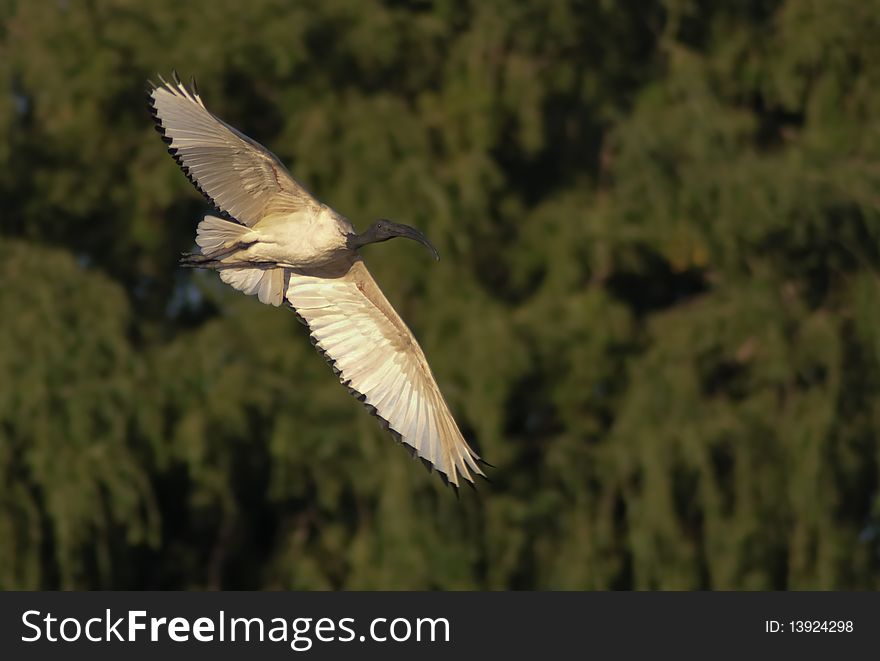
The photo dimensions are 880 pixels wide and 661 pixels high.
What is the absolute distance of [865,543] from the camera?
11492 millimetres

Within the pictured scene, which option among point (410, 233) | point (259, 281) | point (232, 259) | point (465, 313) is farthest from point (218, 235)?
point (465, 313)

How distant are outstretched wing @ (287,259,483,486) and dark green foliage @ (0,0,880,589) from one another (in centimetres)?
311

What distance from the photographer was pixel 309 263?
6.80 meters

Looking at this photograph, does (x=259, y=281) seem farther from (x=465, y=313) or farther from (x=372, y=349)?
(x=465, y=313)

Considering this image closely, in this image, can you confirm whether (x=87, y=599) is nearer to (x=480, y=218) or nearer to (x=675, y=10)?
(x=480, y=218)

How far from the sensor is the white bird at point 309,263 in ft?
21.9

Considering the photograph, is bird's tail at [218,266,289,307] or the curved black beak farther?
bird's tail at [218,266,289,307]

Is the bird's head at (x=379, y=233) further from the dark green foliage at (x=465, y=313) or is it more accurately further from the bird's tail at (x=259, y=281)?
the dark green foliage at (x=465, y=313)

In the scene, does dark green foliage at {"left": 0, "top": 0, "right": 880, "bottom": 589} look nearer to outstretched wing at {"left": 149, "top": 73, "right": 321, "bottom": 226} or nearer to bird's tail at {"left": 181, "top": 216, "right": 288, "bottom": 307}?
bird's tail at {"left": 181, "top": 216, "right": 288, "bottom": 307}

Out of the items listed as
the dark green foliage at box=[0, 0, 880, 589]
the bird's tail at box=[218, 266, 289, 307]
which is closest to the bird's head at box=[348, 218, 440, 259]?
the bird's tail at box=[218, 266, 289, 307]

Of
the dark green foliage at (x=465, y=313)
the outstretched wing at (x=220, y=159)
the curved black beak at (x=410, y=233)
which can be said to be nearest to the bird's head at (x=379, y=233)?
the curved black beak at (x=410, y=233)

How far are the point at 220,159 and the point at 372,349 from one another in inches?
45.1

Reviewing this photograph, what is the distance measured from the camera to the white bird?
668cm

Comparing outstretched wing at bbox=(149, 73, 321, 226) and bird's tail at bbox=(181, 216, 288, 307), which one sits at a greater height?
outstretched wing at bbox=(149, 73, 321, 226)
